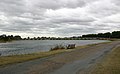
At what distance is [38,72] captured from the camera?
523 inches

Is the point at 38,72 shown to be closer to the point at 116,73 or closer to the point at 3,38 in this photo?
the point at 116,73

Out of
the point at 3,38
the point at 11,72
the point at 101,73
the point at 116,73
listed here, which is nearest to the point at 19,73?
the point at 11,72

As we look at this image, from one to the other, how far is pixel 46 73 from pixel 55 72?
63 centimetres

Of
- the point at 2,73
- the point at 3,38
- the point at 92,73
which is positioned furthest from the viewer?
the point at 3,38

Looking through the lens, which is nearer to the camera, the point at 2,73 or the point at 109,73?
the point at 2,73

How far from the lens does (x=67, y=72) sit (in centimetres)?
1352

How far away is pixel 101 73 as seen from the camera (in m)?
13.7

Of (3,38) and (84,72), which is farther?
(3,38)

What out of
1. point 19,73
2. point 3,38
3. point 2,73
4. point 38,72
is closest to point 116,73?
point 38,72

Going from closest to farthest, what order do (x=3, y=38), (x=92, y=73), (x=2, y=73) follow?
(x=2, y=73), (x=92, y=73), (x=3, y=38)

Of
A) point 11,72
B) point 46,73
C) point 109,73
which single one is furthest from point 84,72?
point 11,72

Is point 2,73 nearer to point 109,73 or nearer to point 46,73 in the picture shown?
point 46,73

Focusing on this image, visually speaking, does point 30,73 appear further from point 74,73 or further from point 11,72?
point 74,73

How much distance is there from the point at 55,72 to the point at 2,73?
9.52ft
